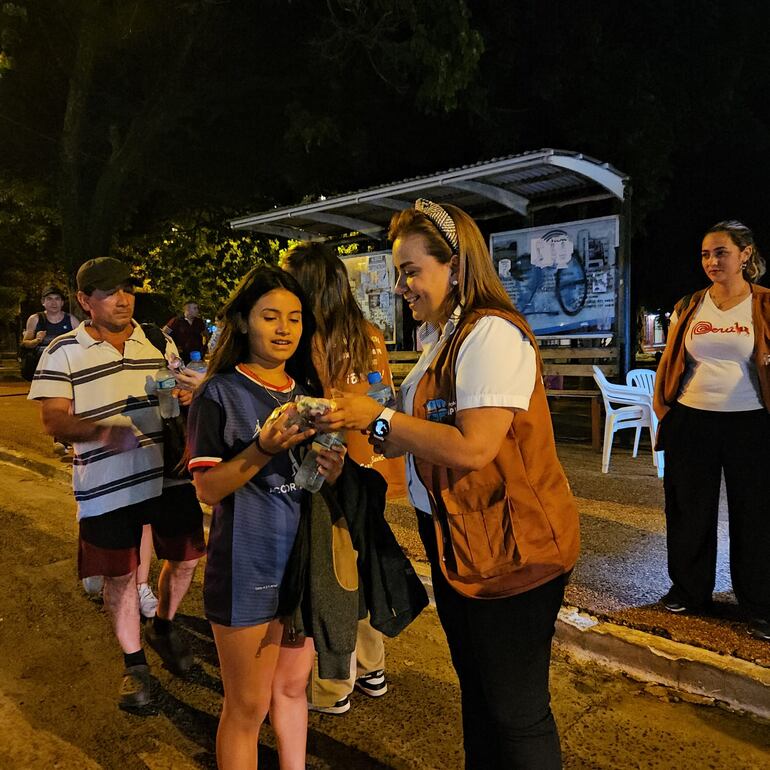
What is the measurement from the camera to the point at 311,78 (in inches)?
450

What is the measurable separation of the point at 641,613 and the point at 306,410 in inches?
111

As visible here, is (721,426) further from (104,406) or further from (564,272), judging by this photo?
(564,272)

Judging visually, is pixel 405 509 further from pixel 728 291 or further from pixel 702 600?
pixel 728 291

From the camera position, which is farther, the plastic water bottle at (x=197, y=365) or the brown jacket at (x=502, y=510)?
the plastic water bottle at (x=197, y=365)

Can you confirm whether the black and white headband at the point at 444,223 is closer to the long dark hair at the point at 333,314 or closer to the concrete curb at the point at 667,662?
the long dark hair at the point at 333,314

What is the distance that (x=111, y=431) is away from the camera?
3.14 metres

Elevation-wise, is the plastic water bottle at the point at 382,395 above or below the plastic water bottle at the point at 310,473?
above

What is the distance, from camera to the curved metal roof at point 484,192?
291 inches

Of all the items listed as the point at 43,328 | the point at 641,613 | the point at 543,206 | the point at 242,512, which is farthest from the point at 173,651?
the point at 543,206

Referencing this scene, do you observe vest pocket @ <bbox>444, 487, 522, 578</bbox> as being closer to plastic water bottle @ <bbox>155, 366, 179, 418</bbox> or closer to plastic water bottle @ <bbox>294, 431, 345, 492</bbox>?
plastic water bottle @ <bbox>294, 431, 345, 492</bbox>

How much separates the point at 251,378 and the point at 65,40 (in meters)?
13.7

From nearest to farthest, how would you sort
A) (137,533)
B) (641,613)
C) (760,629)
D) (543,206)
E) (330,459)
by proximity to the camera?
(330,459) → (137,533) → (760,629) → (641,613) → (543,206)

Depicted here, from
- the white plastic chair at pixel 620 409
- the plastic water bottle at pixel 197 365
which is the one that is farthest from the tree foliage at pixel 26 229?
the plastic water bottle at pixel 197 365

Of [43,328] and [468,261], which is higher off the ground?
[468,261]
